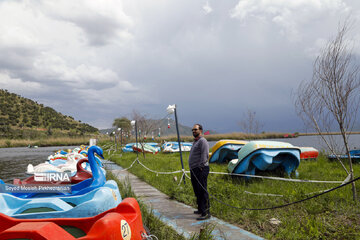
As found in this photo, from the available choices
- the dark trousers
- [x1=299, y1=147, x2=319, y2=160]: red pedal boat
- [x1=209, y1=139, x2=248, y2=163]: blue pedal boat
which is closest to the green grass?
the dark trousers

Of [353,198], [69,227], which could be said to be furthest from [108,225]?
[353,198]

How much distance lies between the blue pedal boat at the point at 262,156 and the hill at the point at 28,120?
63874 mm

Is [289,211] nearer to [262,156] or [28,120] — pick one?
[262,156]

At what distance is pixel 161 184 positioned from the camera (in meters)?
8.44

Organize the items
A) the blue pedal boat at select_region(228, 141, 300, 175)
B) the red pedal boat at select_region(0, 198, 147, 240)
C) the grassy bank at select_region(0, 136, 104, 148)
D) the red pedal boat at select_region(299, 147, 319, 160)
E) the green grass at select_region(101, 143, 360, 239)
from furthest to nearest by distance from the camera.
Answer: the grassy bank at select_region(0, 136, 104, 148), the red pedal boat at select_region(299, 147, 319, 160), the blue pedal boat at select_region(228, 141, 300, 175), the green grass at select_region(101, 143, 360, 239), the red pedal boat at select_region(0, 198, 147, 240)

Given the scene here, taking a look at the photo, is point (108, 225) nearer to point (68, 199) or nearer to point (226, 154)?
point (68, 199)

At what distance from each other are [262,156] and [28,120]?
76.9 metres

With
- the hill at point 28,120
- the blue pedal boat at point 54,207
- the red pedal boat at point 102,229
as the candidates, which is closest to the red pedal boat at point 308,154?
the blue pedal boat at point 54,207

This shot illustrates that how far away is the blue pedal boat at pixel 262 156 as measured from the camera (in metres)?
7.51

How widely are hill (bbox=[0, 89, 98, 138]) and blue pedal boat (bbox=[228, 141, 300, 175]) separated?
2515 inches

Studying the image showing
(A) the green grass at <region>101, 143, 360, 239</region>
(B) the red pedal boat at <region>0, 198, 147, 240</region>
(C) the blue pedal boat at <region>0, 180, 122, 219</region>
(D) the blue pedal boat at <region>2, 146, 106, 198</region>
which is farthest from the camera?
(D) the blue pedal boat at <region>2, 146, 106, 198</region>

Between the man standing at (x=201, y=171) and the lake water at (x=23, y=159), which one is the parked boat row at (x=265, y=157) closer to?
the lake water at (x=23, y=159)

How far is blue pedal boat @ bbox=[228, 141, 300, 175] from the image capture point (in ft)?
24.6

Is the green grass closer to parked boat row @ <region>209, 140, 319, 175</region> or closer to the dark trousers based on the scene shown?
the dark trousers
